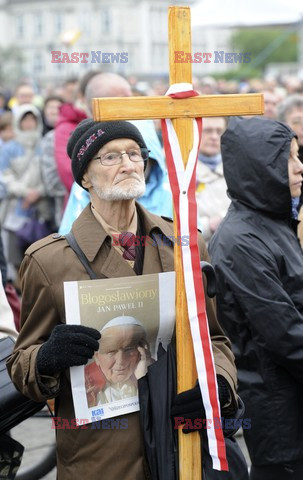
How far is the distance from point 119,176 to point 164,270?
0.36 meters

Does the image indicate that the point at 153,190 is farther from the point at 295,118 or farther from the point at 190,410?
the point at 190,410

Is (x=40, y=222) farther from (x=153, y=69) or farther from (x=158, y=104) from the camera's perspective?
(x=153, y=69)

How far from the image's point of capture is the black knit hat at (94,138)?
3049 mm

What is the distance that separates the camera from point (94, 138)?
306 cm

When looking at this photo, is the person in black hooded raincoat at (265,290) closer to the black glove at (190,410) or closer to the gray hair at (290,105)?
the black glove at (190,410)

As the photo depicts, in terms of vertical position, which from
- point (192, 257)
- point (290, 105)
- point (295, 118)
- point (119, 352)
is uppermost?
point (290, 105)

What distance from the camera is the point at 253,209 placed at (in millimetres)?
3799

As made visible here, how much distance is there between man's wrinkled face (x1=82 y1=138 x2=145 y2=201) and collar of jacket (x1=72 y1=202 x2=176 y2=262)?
3.8 inches

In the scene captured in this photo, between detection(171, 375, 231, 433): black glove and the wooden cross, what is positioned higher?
the wooden cross

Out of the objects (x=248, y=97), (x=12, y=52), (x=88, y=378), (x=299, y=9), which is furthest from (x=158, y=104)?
(x=12, y=52)

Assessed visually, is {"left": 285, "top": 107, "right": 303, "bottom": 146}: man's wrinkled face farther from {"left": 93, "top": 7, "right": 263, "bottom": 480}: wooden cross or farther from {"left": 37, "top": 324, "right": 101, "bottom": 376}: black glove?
{"left": 37, "top": 324, "right": 101, "bottom": 376}: black glove

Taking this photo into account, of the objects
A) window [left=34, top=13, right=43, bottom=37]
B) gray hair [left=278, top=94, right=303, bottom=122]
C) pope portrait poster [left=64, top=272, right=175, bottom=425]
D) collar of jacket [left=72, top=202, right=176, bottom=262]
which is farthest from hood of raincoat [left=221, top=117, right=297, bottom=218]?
window [left=34, top=13, right=43, bottom=37]

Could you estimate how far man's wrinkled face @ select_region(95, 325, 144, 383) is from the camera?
2.87 metres

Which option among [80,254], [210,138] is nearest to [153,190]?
[210,138]
